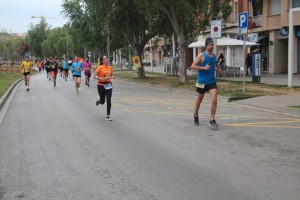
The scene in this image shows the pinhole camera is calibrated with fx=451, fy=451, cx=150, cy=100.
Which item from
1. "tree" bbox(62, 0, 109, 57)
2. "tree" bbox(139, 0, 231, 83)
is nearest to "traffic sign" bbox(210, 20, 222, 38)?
"tree" bbox(139, 0, 231, 83)


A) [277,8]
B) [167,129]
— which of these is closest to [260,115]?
[167,129]

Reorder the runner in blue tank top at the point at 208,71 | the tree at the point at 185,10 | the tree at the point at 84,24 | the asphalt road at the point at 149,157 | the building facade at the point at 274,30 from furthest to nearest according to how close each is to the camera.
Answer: the tree at the point at 84,24 → the building facade at the point at 274,30 → the tree at the point at 185,10 → the runner in blue tank top at the point at 208,71 → the asphalt road at the point at 149,157

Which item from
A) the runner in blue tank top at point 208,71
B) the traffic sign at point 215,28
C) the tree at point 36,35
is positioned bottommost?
the runner in blue tank top at point 208,71

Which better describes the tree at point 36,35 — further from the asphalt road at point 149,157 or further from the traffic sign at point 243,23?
the asphalt road at point 149,157

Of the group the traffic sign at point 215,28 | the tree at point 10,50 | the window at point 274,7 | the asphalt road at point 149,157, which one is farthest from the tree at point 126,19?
the tree at point 10,50

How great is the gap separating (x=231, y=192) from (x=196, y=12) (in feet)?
69.1

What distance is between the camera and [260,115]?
12055 mm

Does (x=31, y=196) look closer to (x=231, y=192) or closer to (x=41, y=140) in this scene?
(x=231, y=192)

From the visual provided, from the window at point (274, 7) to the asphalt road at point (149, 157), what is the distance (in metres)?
23.3

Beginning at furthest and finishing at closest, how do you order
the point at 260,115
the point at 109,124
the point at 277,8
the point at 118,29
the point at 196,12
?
1. the point at 277,8
2. the point at 118,29
3. the point at 196,12
4. the point at 260,115
5. the point at 109,124

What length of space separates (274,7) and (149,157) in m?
29.6

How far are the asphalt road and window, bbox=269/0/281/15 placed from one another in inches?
919

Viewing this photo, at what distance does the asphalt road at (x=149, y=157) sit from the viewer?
538cm

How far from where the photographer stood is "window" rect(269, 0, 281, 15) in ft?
110
